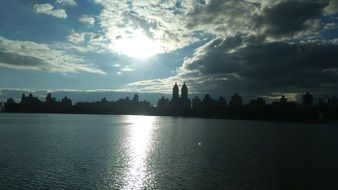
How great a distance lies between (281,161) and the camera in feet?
243

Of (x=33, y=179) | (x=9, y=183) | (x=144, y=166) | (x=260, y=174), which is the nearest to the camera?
(x=9, y=183)

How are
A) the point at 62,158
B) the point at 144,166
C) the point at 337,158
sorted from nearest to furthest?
the point at 144,166 < the point at 62,158 < the point at 337,158

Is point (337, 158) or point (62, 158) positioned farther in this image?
point (337, 158)

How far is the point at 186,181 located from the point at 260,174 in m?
13.7

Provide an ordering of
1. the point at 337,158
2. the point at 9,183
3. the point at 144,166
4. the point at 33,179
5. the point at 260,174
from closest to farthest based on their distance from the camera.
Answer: the point at 9,183 → the point at 33,179 → the point at 260,174 → the point at 144,166 → the point at 337,158

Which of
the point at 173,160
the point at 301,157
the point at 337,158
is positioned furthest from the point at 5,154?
the point at 337,158

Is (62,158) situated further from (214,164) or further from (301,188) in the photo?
(301,188)

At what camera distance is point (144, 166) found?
64.8m

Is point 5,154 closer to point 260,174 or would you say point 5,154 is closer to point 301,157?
point 260,174

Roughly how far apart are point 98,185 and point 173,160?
2633cm

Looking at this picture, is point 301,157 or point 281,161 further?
point 301,157

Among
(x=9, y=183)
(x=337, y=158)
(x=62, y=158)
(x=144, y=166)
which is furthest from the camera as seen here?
(x=337, y=158)

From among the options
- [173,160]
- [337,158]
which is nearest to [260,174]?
[173,160]

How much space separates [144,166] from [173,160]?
8.96 meters
